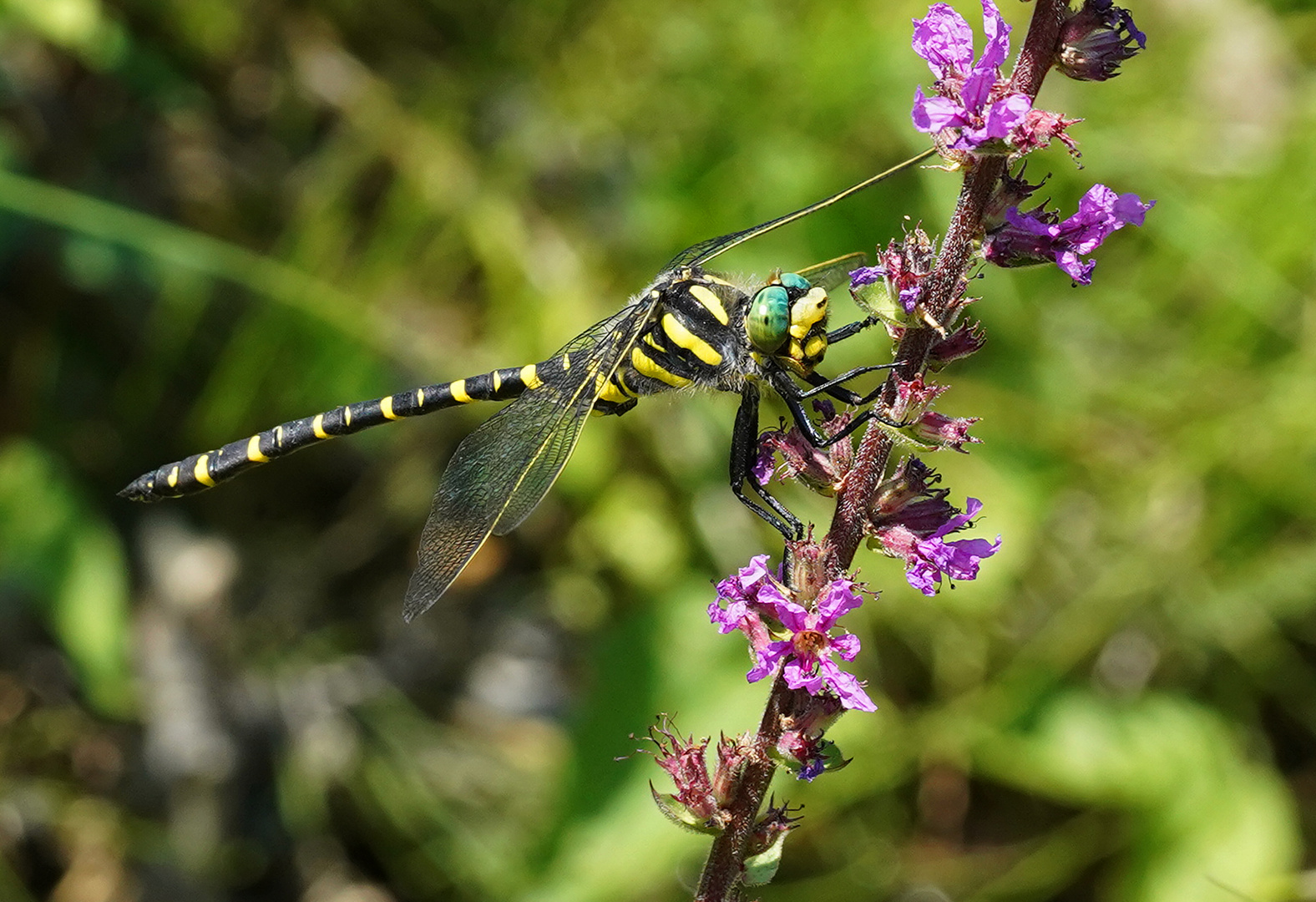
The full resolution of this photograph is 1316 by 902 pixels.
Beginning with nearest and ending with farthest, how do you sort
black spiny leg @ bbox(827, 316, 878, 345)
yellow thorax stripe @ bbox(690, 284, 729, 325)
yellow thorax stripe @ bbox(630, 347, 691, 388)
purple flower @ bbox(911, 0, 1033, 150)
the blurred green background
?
purple flower @ bbox(911, 0, 1033, 150) < black spiny leg @ bbox(827, 316, 878, 345) < yellow thorax stripe @ bbox(690, 284, 729, 325) < yellow thorax stripe @ bbox(630, 347, 691, 388) < the blurred green background

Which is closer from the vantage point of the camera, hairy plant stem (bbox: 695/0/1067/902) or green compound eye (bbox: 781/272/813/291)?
hairy plant stem (bbox: 695/0/1067/902)

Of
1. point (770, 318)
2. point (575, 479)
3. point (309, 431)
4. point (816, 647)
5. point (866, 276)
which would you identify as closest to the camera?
point (816, 647)

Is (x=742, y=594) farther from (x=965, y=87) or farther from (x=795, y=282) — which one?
(x=965, y=87)

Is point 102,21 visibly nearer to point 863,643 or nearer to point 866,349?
point 866,349

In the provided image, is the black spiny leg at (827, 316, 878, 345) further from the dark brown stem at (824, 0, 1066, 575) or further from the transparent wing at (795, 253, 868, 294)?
the dark brown stem at (824, 0, 1066, 575)

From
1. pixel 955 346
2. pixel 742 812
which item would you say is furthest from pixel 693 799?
pixel 955 346

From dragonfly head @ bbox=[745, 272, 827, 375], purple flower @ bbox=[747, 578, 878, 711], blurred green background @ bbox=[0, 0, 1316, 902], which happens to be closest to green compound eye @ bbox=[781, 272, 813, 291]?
dragonfly head @ bbox=[745, 272, 827, 375]

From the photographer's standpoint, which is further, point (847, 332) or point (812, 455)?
point (847, 332)

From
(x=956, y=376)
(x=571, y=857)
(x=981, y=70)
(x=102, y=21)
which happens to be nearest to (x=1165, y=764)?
(x=956, y=376)
